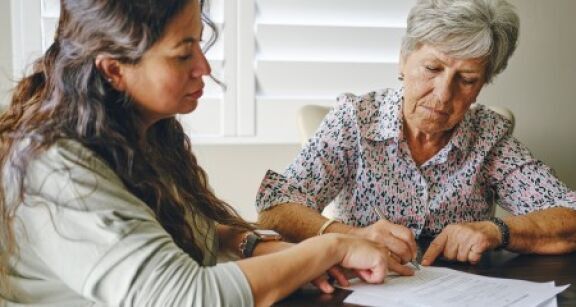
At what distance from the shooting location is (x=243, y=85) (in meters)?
2.13

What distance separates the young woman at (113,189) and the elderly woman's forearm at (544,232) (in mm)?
423

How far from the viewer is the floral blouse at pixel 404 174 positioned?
5.56 feet

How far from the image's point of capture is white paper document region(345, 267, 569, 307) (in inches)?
41.1

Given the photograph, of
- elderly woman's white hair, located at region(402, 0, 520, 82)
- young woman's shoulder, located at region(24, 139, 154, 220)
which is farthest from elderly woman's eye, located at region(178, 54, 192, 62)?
elderly woman's white hair, located at region(402, 0, 520, 82)

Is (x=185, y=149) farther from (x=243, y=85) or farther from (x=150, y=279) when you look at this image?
(x=243, y=85)

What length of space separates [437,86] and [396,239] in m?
0.47

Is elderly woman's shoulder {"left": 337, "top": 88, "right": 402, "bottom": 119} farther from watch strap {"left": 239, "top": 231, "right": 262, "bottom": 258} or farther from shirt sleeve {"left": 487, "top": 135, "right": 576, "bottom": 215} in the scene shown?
watch strap {"left": 239, "top": 231, "right": 262, "bottom": 258}

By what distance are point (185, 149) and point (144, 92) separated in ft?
1.15

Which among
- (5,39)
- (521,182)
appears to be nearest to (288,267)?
(521,182)

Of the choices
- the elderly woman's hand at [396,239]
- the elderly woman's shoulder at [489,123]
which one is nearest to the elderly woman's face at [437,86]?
the elderly woman's shoulder at [489,123]

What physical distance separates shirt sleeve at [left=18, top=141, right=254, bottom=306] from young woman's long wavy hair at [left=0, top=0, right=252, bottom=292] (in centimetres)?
4

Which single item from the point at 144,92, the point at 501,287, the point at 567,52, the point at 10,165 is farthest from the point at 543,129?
the point at 10,165

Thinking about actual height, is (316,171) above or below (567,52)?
below

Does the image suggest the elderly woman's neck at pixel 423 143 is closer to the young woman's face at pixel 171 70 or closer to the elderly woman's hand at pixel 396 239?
the elderly woman's hand at pixel 396 239
